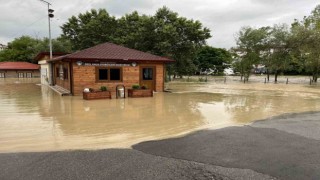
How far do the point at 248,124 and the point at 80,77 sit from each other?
10724 mm

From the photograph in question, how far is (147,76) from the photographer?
17.8 metres

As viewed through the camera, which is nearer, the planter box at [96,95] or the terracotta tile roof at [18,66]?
the planter box at [96,95]

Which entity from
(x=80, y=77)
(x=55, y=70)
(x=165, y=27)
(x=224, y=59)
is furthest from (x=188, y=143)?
(x=224, y=59)

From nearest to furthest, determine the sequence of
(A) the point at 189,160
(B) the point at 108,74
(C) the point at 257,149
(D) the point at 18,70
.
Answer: (A) the point at 189,160, (C) the point at 257,149, (B) the point at 108,74, (D) the point at 18,70

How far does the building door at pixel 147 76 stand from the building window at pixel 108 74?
59.2 inches

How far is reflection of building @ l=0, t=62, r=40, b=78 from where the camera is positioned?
4206 centimetres

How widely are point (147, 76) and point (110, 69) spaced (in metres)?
2.55

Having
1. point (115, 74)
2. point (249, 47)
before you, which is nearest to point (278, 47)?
point (249, 47)

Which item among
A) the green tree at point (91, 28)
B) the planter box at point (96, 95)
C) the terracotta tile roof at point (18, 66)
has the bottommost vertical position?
the planter box at point (96, 95)

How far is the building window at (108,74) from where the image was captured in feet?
53.7

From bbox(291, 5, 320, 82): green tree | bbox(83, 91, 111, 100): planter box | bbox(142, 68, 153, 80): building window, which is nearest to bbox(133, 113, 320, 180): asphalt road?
bbox(83, 91, 111, 100): planter box

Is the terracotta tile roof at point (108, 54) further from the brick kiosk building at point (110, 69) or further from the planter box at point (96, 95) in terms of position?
the planter box at point (96, 95)

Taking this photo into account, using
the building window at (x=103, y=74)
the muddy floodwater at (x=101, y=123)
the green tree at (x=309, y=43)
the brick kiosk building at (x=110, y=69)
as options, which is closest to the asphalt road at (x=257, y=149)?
the muddy floodwater at (x=101, y=123)

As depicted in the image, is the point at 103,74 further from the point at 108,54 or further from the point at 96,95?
the point at 96,95
